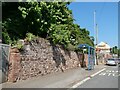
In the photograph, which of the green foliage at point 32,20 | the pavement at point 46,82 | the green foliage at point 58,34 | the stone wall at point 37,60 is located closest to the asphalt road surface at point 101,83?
the pavement at point 46,82

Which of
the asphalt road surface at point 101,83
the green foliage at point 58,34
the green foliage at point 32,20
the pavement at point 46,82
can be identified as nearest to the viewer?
the pavement at point 46,82

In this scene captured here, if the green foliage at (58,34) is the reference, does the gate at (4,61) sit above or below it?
below

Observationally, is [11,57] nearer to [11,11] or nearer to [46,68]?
[11,11]

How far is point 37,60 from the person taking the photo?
70.9ft

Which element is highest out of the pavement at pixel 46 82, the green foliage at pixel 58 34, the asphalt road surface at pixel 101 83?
the green foliage at pixel 58 34

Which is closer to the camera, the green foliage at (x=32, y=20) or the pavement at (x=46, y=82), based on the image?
the pavement at (x=46, y=82)

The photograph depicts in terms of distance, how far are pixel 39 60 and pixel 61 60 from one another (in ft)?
20.2

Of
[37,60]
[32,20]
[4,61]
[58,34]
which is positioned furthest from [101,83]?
[58,34]

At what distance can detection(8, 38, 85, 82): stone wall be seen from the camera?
17578 millimetres

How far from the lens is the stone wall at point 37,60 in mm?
17578

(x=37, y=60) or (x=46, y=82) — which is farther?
(x=37, y=60)

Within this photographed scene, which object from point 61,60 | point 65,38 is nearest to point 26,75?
point 65,38

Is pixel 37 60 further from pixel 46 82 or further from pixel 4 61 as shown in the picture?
pixel 4 61

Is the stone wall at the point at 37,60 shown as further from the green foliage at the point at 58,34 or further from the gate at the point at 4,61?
the green foliage at the point at 58,34
